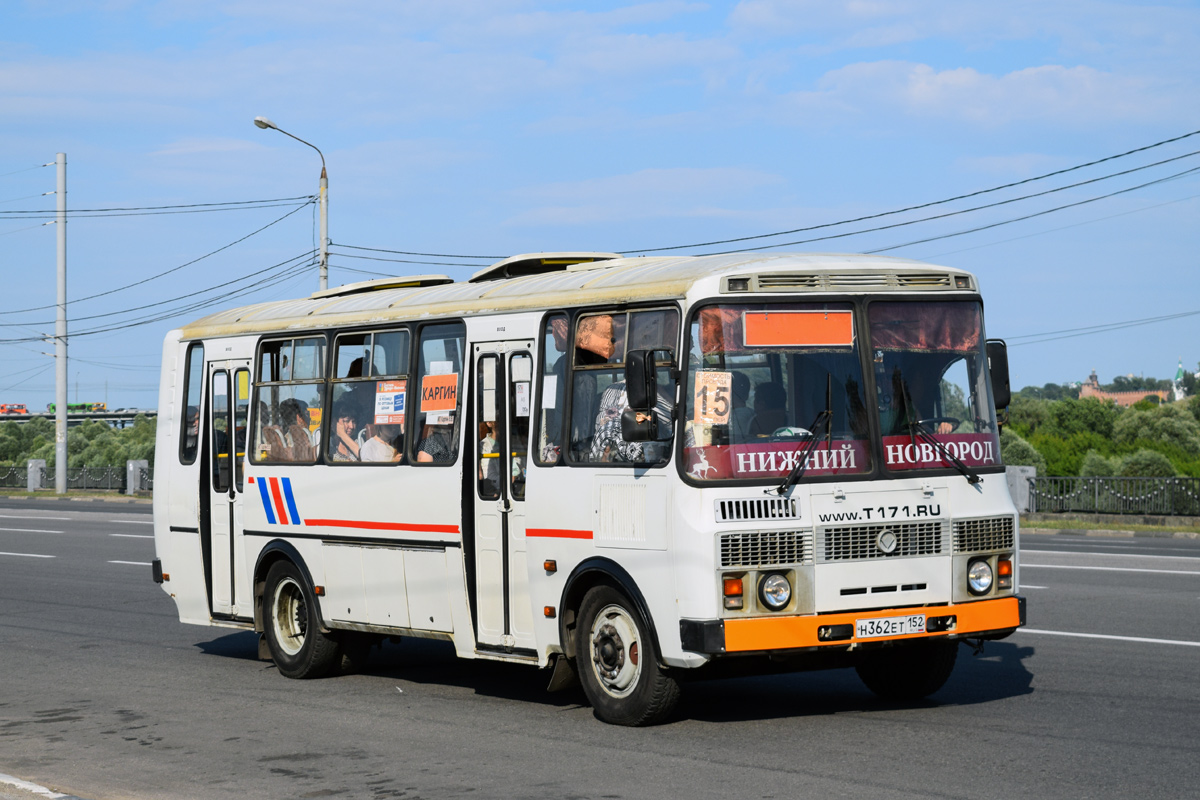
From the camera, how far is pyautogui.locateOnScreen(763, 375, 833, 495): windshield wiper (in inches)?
344

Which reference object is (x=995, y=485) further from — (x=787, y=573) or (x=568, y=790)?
(x=568, y=790)

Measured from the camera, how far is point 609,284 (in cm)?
977

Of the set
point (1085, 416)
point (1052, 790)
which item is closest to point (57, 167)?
point (1085, 416)

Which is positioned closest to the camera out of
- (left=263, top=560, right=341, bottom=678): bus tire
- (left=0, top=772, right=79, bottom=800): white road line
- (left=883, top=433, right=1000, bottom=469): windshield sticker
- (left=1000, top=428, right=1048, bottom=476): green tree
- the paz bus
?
(left=0, top=772, right=79, bottom=800): white road line

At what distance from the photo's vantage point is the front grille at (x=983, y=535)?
918cm

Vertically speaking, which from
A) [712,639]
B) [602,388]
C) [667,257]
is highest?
[667,257]

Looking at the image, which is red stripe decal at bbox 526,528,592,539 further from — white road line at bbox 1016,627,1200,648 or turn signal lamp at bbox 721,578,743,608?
white road line at bbox 1016,627,1200,648

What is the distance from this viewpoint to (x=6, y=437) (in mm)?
100625

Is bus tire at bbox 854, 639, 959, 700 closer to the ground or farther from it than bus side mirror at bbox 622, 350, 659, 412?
closer to the ground

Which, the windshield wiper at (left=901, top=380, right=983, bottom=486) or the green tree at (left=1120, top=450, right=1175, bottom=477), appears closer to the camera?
the windshield wiper at (left=901, top=380, right=983, bottom=486)

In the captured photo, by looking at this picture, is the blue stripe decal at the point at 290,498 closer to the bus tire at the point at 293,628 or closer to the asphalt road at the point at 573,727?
the bus tire at the point at 293,628

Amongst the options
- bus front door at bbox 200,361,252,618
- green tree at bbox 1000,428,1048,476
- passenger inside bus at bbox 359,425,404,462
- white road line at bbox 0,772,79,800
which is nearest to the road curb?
green tree at bbox 1000,428,1048,476

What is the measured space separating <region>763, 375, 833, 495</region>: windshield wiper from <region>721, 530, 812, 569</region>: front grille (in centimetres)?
25

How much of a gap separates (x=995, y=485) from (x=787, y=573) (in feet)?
5.21
